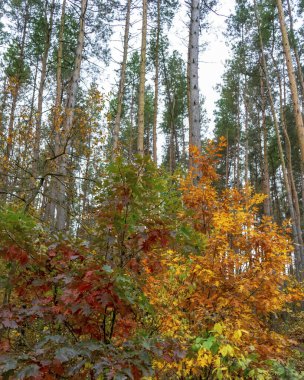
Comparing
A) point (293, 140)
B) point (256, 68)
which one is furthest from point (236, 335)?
point (293, 140)

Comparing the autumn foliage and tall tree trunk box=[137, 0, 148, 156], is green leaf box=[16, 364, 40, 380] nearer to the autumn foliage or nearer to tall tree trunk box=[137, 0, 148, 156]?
the autumn foliage

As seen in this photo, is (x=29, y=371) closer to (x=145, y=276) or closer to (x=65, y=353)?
(x=65, y=353)

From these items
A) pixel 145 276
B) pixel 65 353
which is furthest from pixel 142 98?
pixel 65 353

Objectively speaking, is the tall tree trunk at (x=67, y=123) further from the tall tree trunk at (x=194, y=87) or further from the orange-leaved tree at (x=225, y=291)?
the orange-leaved tree at (x=225, y=291)

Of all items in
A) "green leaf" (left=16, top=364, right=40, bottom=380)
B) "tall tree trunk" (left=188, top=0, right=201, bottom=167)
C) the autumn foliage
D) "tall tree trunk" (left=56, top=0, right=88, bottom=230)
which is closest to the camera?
"green leaf" (left=16, top=364, right=40, bottom=380)

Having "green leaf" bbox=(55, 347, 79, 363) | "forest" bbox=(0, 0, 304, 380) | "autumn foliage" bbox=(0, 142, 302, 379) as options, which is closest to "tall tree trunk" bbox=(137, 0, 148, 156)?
"forest" bbox=(0, 0, 304, 380)

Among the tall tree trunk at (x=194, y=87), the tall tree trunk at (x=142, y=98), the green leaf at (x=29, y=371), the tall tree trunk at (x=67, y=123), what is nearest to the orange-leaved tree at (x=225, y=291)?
the green leaf at (x=29, y=371)

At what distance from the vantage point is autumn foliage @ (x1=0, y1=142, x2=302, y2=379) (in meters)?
2.07

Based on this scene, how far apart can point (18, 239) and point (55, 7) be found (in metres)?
15.0

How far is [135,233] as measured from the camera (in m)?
2.65

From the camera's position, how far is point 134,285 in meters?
2.45

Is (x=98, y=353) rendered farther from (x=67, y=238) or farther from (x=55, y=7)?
(x=55, y=7)

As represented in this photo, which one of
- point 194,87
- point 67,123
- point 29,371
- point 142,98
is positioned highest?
point 142,98

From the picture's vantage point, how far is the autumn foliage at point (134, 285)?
2074mm
